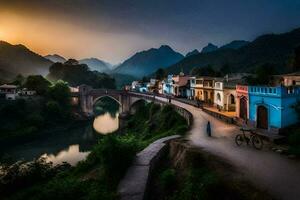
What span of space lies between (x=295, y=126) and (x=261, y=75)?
69.2 feet

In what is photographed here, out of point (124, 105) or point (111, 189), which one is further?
point (124, 105)

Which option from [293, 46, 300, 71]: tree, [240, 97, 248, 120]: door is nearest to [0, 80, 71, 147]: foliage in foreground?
[240, 97, 248, 120]: door

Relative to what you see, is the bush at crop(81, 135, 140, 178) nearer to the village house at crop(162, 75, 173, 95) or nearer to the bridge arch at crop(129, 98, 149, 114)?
the village house at crop(162, 75, 173, 95)

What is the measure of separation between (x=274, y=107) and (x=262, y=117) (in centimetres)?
184

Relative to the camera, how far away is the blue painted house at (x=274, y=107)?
20906 mm

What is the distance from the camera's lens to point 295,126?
2066 centimetres

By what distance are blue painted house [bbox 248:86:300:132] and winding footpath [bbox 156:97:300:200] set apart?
322cm

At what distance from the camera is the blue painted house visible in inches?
823

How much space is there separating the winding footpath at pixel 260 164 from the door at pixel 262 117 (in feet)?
10.3

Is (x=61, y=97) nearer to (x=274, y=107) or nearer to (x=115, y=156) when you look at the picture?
(x=274, y=107)

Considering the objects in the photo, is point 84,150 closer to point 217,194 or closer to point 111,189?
point 111,189

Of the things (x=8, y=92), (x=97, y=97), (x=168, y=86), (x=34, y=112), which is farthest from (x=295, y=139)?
(x=97, y=97)

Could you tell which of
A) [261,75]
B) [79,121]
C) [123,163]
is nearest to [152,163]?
[123,163]

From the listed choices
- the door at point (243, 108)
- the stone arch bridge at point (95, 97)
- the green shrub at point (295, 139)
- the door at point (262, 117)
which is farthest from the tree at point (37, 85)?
the green shrub at point (295, 139)
